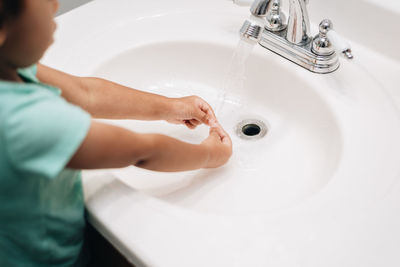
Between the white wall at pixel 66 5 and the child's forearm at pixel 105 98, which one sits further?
the white wall at pixel 66 5

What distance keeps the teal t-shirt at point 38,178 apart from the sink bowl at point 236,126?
0.14 metres

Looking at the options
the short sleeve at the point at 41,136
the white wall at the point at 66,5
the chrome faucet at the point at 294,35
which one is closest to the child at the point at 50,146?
the short sleeve at the point at 41,136

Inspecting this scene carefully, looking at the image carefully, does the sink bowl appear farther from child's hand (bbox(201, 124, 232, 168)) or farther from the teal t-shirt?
the teal t-shirt

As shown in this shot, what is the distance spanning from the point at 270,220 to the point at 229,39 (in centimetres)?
38

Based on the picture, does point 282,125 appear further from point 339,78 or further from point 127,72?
point 127,72

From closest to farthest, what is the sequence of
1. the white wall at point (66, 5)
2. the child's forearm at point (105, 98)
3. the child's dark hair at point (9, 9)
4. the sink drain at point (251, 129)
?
1. the child's dark hair at point (9, 9)
2. the child's forearm at point (105, 98)
3. the sink drain at point (251, 129)
4. the white wall at point (66, 5)

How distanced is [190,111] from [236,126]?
0.32ft

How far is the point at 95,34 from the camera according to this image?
707mm

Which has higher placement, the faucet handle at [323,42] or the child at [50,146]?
the faucet handle at [323,42]

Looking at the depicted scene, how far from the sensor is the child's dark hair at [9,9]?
1.09 ft

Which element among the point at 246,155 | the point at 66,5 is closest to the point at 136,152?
the point at 246,155

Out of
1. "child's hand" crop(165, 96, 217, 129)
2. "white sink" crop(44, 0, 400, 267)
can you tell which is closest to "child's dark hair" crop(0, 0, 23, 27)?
"white sink" crop(44, 0, 400, 267)

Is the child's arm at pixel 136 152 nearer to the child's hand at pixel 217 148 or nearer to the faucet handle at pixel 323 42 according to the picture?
the child's hand at pixel 217 148

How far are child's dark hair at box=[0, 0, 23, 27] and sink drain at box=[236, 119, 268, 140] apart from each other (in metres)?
0.43
